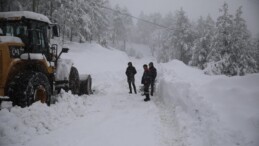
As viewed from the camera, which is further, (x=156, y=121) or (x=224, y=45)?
(x=224, y=45)

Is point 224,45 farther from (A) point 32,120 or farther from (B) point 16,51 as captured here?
(A) point 32,120

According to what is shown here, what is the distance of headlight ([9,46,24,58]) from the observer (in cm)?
842

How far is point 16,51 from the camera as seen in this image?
868 cm

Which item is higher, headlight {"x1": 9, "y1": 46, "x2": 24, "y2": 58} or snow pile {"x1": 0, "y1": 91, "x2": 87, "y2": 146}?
headlight {"x1": 9, "y1": 46, "x2": 24, "y2": 58}

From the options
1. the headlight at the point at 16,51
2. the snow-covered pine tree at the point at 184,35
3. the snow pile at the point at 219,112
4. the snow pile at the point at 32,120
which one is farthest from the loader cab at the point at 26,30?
the snow-covered pine tree at the point at 184,35

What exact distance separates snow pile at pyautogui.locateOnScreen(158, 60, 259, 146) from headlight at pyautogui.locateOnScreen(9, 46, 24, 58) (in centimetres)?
585

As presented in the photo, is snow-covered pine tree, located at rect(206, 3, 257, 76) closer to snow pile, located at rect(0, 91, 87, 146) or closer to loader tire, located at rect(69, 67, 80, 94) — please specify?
loader tire, located at rect(69, 67, 80, 94)

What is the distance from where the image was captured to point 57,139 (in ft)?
22.4

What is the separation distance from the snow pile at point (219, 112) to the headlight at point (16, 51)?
585 centimetres

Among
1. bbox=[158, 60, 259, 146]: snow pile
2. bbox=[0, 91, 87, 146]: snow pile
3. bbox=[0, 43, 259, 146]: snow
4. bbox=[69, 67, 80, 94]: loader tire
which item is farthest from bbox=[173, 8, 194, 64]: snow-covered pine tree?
bbox=[0, 91, 87, 146]: snow pile

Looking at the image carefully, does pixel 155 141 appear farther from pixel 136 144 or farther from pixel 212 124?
pixel 212 124

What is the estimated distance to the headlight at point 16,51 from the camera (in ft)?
27.6

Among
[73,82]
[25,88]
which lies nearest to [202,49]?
[73,82]

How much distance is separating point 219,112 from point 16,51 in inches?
266
